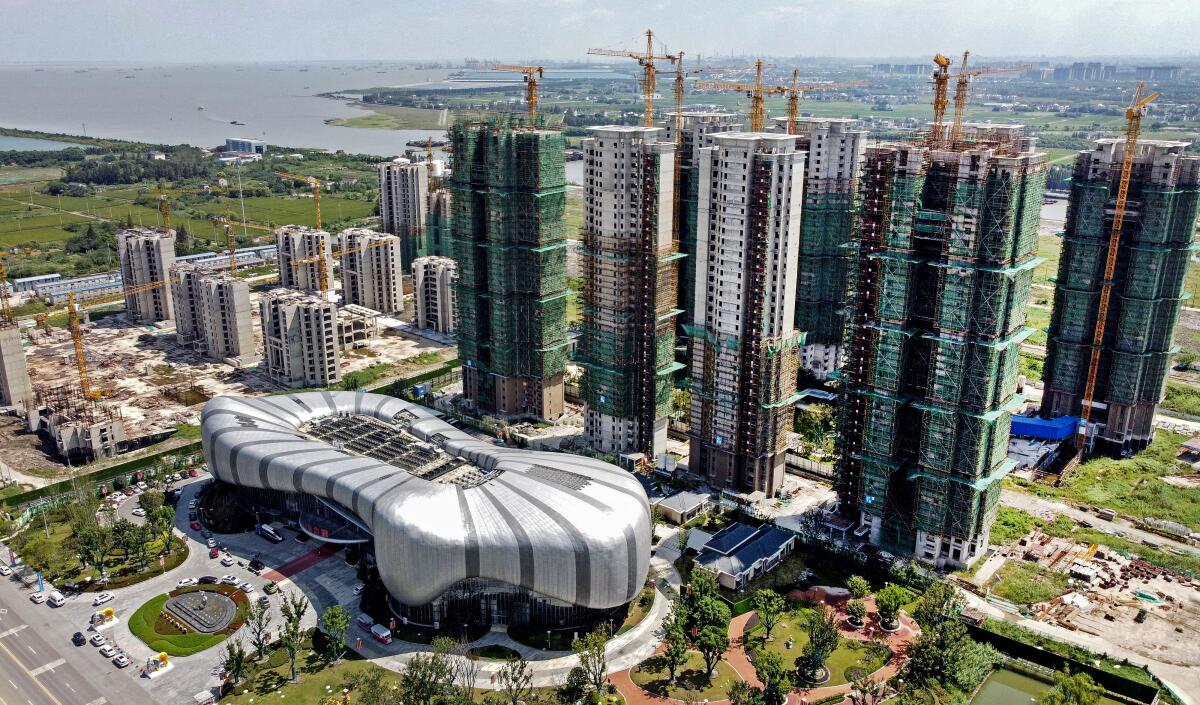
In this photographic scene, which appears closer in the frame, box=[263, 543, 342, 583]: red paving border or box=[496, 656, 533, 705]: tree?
box=[496, 656, 533, 705]: tree

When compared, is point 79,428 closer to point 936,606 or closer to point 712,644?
point 712,644

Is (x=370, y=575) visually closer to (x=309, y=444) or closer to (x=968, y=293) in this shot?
(x=309, y=444)

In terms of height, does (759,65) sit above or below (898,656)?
above

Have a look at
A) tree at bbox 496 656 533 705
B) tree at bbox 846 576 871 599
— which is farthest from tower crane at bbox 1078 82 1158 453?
tree at bbox 496 656 533 705

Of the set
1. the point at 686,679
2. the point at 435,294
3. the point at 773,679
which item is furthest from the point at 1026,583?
the point at 435,294

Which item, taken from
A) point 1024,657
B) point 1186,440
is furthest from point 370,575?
point 1186,440

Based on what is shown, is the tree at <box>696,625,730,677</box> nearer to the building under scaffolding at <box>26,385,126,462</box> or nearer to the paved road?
the paved road

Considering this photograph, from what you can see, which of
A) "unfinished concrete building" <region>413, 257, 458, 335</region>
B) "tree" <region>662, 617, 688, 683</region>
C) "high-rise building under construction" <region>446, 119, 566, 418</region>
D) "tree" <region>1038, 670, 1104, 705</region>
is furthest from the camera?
"unfinished concrete building" <region>413, 257, 458, 335</region>
